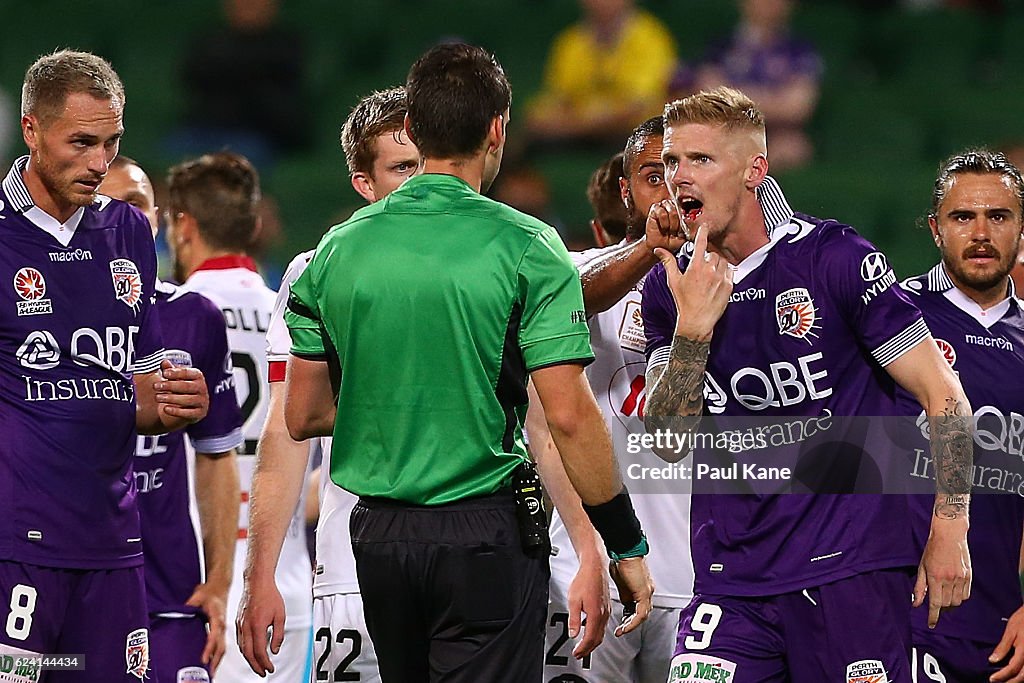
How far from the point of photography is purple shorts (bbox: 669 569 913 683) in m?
4.89

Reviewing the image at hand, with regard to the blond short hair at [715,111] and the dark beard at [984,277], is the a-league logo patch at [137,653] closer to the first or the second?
the blond short hair at [715,111]

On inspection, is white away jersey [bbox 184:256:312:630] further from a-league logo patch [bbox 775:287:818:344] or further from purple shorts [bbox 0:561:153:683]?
a-league logo patch [bbox 775:287:818:344]

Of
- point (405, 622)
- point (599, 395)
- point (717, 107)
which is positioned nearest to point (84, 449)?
point (405, 622)

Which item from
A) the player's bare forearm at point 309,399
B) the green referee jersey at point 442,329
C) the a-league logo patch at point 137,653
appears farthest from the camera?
the a-league logo patch at point 137,653

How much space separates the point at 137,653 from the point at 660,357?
6.49 feet

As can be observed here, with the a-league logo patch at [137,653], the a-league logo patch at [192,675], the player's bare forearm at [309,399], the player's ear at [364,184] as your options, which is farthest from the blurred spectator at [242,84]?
the player's bare forearm at [309,399]

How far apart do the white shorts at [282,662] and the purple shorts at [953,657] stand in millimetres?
2708

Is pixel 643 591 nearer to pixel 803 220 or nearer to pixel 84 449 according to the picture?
pixel 803 220

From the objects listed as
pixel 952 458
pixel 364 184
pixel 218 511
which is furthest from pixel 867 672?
pixel 218 511

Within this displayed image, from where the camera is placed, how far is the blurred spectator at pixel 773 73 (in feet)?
38.8

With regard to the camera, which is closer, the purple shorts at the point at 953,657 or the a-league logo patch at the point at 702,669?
the a-league logo patch at the point at 702,669

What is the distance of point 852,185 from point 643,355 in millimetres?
5773

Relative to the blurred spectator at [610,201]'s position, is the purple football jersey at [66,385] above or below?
below

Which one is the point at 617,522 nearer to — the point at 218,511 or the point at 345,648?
the point at 345,648
